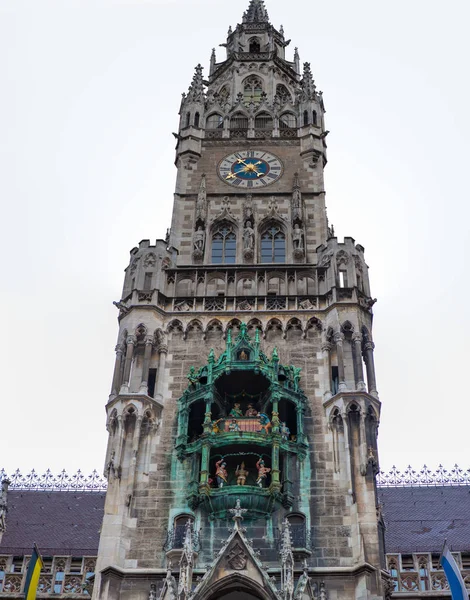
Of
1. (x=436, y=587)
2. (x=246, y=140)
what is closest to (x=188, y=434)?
(x=436, y=587)

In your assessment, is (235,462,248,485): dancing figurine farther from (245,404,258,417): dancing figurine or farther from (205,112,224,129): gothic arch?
(205,112,224,129): gothic arch

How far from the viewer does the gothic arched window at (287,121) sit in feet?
136

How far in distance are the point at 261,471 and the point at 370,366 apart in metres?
5.29

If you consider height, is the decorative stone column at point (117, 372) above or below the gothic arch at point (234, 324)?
below

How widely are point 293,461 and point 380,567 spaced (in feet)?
13.3

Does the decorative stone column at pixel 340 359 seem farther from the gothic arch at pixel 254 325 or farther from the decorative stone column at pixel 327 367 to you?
the gothic arch at pixel 254 325

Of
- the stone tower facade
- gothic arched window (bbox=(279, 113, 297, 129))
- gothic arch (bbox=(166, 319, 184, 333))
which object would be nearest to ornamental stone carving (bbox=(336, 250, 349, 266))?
the stone tower facade

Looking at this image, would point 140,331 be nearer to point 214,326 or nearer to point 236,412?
point 214,326

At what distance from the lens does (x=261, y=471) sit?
88.6 ft

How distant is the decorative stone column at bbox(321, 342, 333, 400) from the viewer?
29.0 metres

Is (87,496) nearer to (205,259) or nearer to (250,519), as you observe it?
(205,259)

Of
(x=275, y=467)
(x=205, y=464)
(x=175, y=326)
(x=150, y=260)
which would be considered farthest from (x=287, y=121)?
(x=205, y=464)

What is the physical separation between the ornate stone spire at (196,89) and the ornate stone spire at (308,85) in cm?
465

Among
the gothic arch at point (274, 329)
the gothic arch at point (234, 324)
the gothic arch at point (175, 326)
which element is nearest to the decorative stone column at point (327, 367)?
the gothic arch at point (274, 329)
